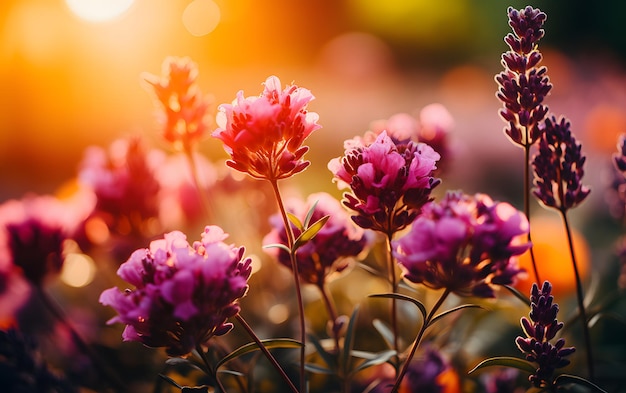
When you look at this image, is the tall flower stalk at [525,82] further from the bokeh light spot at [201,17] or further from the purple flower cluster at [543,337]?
the bokeh light spot at [201,17]

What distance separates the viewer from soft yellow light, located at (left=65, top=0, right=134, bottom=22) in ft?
22.6

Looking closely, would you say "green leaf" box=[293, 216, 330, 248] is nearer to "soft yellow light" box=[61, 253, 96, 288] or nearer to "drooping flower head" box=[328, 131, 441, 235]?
"drooping flower head" box=[328, 131, 441, 235]

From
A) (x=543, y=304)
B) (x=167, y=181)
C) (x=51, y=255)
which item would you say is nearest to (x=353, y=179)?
(x=543, y=304)

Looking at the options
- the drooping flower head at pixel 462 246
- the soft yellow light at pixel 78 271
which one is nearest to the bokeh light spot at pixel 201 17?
the soft yellow light at pixel 78 271

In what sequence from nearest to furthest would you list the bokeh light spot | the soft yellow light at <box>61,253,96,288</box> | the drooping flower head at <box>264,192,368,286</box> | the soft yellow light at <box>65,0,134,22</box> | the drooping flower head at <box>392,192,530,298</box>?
the drooping flower head at <box>392,192,530,298</box>, the drooping flower head at <box>264,192,368,286</box>, the soft yellow light at <box>61,253,96,288</box>, the soft yellow light at <box>65,0,134,22</box>, the bokeh light spot

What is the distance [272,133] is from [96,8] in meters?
6.86

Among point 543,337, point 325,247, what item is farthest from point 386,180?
point 543,337

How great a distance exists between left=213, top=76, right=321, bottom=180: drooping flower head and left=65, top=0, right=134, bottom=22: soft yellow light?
6.49 meters

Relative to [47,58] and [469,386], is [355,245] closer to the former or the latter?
[469,386]

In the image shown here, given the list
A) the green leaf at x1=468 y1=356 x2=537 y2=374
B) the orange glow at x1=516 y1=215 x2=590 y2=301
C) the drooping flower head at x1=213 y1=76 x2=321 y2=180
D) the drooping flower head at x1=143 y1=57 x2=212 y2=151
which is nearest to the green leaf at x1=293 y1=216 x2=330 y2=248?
the drooping flower head at x1=213 y1=76 x2=321 y2=180

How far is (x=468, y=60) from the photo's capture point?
1240 centimetres

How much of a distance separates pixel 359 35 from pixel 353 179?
526 inches

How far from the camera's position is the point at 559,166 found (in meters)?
1.19

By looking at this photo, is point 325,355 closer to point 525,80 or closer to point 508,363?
point 508,363
